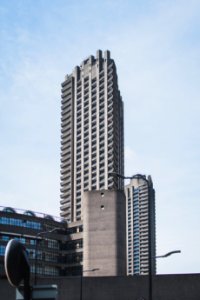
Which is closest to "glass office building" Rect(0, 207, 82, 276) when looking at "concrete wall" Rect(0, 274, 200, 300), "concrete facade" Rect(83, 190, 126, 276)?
"concrete facade" Rect(83, 190, 126, 276)

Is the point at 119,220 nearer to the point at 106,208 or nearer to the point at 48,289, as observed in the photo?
the point at 106,208

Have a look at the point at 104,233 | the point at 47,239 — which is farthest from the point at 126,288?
the point at 47,239

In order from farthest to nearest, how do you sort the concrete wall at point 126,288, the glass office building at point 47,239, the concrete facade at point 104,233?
the glass office building at point 47,239
the concrete facade at point 104,233
the concrete wall at point 126,288

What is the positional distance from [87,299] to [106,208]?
80.7 m

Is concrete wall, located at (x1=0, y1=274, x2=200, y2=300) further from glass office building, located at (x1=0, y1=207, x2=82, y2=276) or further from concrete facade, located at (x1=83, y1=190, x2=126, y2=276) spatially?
glass office building, located at (x1=0, y1=207, x2=82, y2=276)

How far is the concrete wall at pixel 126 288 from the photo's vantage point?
4497 cm

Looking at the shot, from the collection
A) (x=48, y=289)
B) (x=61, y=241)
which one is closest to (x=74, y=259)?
(x=61, y=241)

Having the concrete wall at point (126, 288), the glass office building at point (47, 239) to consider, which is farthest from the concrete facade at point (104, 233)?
the concrete wall at point (126, 288)

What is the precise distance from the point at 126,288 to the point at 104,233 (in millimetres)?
80121

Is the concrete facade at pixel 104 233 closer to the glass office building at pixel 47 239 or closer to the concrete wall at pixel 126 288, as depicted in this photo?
the glass office building at pixel 47 239

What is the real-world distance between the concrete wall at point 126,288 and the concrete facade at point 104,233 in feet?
252

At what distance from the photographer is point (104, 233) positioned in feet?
416

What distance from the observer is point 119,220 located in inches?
5039

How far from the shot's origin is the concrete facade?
124625 mm
